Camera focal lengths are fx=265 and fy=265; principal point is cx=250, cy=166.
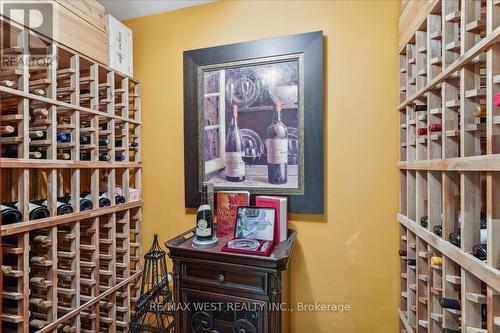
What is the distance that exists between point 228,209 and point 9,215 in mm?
954

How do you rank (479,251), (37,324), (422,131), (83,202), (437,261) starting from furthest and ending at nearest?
1. (83,202)
2. (37,324)
3. (422,131)
4. (437,261)
5. (479,251)

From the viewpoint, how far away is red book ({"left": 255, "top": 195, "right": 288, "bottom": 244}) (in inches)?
53.5

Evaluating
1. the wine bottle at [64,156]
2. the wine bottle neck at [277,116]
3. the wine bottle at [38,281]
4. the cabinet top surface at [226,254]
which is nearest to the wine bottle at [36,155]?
the wine bottle at [64,156]

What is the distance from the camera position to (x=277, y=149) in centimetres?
151

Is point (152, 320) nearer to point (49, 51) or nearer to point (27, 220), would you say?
point (27, 220)

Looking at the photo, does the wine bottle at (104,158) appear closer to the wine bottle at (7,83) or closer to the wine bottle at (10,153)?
the wine bottle at (10,153)

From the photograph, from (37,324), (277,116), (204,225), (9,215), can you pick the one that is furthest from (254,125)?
(37,324)

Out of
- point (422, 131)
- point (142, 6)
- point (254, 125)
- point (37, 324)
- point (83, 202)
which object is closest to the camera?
point (422, 131)

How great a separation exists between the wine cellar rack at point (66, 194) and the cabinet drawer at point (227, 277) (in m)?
0.60

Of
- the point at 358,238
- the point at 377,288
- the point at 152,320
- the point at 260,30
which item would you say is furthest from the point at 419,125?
the point at 152,320

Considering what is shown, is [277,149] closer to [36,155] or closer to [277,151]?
[277,151]

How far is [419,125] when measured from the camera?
1.08 meters

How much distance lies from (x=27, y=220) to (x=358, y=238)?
1581 mm

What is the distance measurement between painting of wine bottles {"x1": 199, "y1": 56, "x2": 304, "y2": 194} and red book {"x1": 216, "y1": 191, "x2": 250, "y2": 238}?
108 mm
